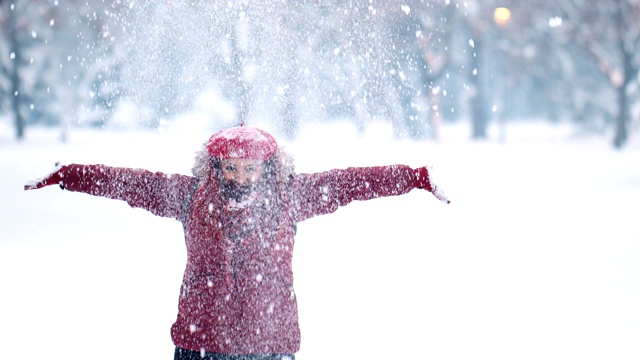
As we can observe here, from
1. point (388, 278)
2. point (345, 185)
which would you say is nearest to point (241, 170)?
point (345, 185)

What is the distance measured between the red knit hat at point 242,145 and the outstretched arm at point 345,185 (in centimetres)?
19

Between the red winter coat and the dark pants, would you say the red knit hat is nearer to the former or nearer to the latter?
the red winter coat

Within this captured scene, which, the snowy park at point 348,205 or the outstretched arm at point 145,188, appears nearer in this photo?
the outstretched arm at point 145,188

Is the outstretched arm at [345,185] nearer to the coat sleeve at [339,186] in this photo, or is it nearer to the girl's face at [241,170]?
the coat sleeve at [339,186]

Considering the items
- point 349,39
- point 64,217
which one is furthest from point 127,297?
point 349,39

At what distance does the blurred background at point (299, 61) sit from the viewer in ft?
52.7

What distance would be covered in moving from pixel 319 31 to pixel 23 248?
9249mm

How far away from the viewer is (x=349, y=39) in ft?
63.4

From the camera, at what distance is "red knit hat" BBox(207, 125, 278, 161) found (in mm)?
2900

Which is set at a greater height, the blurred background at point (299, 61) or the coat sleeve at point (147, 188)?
the blurred background at point (299, 61)

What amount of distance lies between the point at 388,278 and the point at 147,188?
14.0 ft

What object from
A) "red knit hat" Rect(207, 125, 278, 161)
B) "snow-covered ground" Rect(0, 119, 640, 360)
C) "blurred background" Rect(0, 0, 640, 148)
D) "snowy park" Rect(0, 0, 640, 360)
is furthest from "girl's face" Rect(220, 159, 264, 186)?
"blurred background" Rect(0, 0, 640, 148)

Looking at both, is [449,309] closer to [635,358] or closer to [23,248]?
[635,358]

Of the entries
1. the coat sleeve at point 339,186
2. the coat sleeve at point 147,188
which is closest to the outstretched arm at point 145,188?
the coat sleeve at point 147,188
